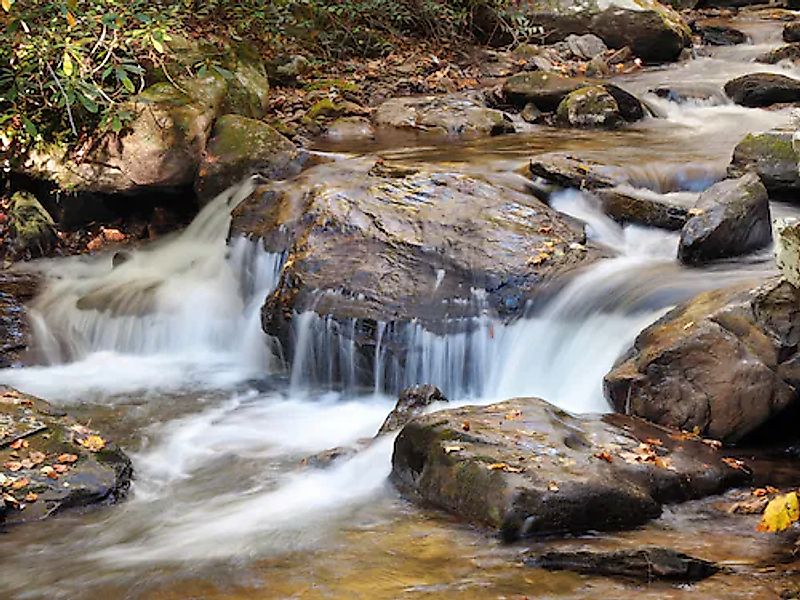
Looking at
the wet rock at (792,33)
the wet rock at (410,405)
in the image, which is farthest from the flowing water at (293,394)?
the wet rock at (792,33)

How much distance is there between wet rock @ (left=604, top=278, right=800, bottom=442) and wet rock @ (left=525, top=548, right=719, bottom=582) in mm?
1616

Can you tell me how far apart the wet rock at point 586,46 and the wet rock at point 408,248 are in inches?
323

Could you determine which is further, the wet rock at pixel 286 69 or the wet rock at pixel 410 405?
the wet rock at pixel 286 69

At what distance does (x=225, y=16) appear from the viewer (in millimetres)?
12148

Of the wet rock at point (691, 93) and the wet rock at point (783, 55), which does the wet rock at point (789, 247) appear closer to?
the wet rock at point (691, 93)

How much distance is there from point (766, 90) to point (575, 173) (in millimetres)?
4915

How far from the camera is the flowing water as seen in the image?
374 cm

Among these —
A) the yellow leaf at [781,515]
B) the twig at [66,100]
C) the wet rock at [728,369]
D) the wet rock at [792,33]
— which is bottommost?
the yellow leaf at [781,515]

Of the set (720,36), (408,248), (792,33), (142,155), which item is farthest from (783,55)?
(142,155)

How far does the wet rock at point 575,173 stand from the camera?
7832 millimetres

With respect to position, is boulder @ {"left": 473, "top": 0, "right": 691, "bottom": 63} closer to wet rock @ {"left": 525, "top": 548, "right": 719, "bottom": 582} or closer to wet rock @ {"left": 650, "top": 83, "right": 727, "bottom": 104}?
wet rock @ {"left": 650, "top": 83, "right": 727, "bottom": 104}

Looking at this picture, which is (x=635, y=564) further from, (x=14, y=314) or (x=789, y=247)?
(x=14, y=314)

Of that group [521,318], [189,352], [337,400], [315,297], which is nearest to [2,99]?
[189,352]

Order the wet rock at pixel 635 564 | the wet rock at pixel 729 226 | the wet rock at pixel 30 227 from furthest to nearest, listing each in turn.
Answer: the wet rock at pixel 30 227 → the wet rock at pixel 729 226 → the wet rock at pixel 635 564
